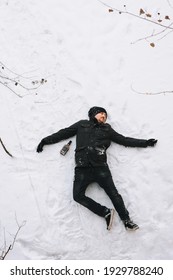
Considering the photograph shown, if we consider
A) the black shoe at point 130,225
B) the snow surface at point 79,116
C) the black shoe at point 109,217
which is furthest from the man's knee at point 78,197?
the black shoe at point 130,225

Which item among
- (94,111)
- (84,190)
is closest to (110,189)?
(84,190)

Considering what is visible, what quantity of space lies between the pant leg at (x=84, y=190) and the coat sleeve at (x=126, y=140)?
0.65 m

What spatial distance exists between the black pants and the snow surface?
0.72ft

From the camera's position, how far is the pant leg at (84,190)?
19.3 ft

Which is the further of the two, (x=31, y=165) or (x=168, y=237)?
(x=31, y=165)

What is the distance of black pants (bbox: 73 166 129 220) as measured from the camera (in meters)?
5.87

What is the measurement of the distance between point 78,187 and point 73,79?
1.99m

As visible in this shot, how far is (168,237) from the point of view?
19.3 ft

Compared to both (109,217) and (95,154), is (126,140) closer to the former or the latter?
(95,154)

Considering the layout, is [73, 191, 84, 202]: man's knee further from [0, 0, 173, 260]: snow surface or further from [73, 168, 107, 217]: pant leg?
[0, 0, 173, 260]: snow surface
